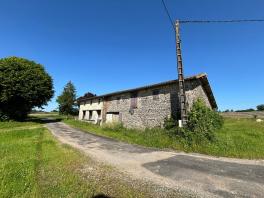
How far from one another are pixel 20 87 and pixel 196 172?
2996 cm

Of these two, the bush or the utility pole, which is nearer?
the bush

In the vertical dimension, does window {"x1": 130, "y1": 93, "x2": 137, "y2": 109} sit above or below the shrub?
above

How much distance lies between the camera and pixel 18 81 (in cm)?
2945

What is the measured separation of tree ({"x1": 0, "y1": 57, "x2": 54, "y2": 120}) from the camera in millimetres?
28859

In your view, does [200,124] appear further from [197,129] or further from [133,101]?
[133,101]

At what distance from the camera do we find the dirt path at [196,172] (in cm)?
557

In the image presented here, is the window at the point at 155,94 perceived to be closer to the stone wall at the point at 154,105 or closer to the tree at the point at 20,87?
the stone wall at the point at 154,105

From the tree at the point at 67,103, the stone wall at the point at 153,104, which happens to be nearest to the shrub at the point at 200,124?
the stone wall at the point at 153,104

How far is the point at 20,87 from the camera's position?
29.2 m

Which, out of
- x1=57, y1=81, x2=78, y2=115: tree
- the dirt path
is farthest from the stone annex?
x1=57, y1=81, x2=78, y2=115: tree

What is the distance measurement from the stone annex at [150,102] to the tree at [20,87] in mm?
11493

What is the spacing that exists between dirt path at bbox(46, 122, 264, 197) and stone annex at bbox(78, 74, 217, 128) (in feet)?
25.2

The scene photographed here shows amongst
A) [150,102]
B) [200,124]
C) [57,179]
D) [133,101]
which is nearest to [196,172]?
[57,179]

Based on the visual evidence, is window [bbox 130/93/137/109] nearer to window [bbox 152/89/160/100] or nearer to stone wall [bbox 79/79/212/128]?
stone wall [bbox 79/79/212/128]
